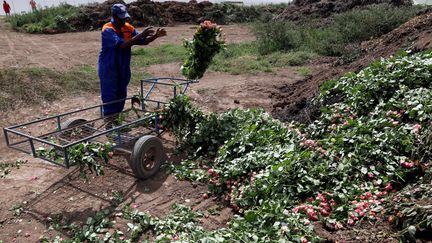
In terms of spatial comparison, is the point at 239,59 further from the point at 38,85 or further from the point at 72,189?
the point at 72,189

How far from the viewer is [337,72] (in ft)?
24.6

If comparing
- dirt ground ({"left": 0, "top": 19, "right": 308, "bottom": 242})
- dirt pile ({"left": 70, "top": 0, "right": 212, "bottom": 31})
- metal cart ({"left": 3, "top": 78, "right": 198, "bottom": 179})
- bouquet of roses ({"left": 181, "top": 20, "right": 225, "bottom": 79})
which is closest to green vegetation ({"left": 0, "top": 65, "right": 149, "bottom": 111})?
dirt ground ({"left": 0, "top": 19, "right": 308, "bottom": 242})

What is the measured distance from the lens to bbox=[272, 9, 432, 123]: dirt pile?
19.9 feet

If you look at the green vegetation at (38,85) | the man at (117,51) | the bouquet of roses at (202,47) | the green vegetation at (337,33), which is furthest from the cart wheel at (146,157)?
the green vegetation at (337,33)

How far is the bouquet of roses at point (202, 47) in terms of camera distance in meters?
5.86

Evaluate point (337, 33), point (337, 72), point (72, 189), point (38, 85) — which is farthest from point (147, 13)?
point (72, 189)

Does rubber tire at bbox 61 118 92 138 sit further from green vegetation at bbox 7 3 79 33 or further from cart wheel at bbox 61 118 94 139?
green vegetation at bbox 7 3 79 33

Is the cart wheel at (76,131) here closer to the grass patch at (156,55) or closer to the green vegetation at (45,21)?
the grass patch at (156,55)

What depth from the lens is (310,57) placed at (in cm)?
1162

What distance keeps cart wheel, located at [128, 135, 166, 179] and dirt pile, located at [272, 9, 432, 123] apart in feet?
7.39

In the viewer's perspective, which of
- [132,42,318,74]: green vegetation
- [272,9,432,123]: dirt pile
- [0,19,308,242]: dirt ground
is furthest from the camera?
[132,42,318,74]: green vegetation

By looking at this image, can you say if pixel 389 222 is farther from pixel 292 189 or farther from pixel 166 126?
pixel 166 126

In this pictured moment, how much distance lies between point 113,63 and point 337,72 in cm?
443

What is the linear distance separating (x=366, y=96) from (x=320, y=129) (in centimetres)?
71
